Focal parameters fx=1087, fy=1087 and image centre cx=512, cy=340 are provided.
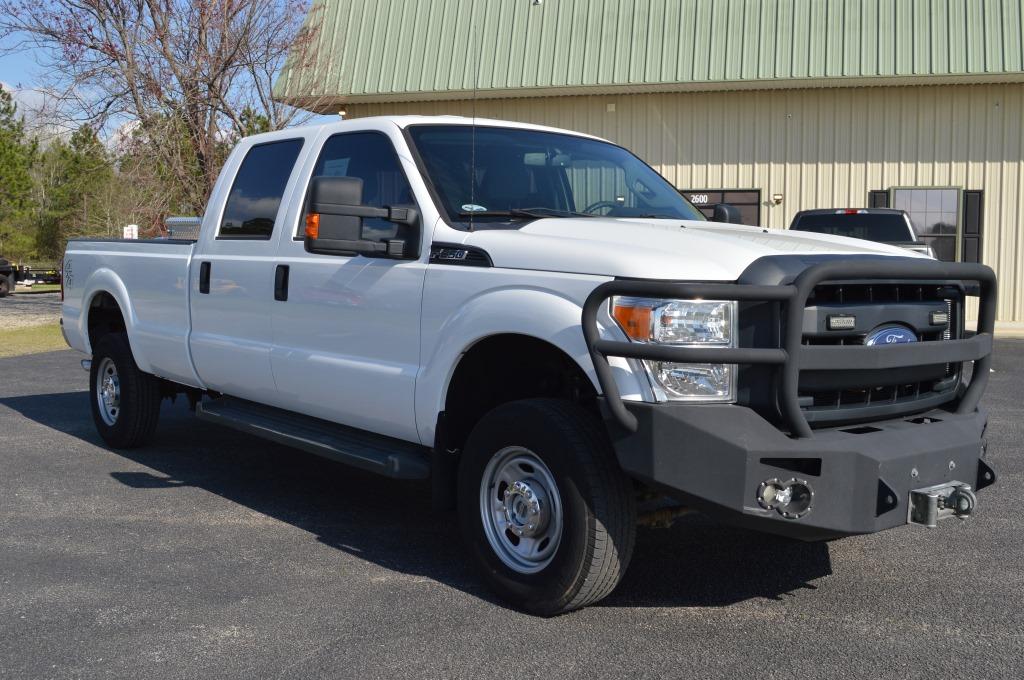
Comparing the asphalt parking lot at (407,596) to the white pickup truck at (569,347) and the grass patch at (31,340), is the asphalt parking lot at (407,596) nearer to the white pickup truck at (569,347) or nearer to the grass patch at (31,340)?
the white pickup truck at (569,347)

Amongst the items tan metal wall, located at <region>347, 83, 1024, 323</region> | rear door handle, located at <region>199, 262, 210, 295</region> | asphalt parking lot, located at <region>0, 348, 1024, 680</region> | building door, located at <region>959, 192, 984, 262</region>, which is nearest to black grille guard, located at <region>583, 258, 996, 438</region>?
asphalt parking lot, located at <region>0, 348, 1024, 680</region>

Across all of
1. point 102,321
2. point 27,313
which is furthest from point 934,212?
point 27,313

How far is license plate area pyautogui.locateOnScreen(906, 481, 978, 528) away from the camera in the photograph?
12.9 ft

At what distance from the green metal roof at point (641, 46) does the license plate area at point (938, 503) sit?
13.9m

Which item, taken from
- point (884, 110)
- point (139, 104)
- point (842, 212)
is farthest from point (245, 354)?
point (884, 110)

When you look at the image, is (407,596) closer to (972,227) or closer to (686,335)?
(686,335)

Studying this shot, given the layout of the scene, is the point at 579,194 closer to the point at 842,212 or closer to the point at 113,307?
the point at 113,307

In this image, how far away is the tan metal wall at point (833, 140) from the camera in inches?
725

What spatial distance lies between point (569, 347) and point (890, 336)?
4.11 ft

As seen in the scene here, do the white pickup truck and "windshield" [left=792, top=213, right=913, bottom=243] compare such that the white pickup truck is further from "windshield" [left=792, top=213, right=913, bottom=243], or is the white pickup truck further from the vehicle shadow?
"windshield" [left=792, top=213, right=913, bottom=243]

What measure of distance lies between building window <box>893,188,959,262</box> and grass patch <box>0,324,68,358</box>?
13769 millimetres

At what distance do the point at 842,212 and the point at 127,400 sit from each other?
9.24 metres

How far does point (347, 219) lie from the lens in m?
4.86

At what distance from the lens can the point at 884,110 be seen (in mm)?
18625
